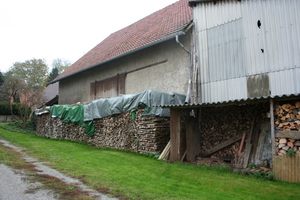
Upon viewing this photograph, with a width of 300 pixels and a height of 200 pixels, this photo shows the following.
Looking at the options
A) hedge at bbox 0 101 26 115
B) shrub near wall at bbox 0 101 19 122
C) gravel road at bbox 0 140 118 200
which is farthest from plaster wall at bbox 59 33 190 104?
shrub near wall at bbox 0 101 19 122

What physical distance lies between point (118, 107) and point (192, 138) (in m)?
3.59

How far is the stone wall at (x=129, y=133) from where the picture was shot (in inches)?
365

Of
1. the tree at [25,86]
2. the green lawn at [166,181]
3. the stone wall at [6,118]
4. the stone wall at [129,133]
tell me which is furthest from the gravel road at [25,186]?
the stone wall at [6,118]

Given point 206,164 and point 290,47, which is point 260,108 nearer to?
point 290,47

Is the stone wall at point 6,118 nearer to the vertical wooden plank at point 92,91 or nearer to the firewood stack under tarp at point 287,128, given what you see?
the vertical wooden plank at point 92,91

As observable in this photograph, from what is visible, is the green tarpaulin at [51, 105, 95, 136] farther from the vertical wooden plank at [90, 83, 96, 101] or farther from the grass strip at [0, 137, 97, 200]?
the grass strip at [0, 137, 97, 200]

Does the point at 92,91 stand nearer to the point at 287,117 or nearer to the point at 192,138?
the point at 192,138

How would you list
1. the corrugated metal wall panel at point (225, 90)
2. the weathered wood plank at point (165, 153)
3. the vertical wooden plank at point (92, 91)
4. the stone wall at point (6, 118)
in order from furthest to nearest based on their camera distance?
the stone wall at point (6, 118), the vertical wooden plank at point (92, 91), the corrugated metal wall panel at point (225, 90), the weathered wood plank at point (165, 153)

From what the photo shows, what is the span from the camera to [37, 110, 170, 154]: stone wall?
9.27 metres

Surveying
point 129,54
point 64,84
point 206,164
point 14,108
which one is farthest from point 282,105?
point 14,108

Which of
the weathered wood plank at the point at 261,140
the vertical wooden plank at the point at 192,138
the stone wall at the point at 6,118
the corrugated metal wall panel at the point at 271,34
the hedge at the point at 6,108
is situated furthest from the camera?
the stone wall at the point at 6,118

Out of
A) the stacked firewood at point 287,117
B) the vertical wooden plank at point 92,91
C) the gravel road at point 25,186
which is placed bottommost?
the gravel road at point 25,186

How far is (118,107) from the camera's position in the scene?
35.6 feet

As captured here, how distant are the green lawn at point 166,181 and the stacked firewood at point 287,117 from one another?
1.44m
